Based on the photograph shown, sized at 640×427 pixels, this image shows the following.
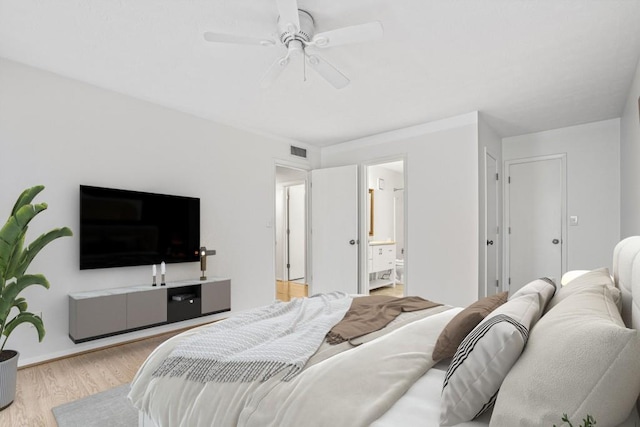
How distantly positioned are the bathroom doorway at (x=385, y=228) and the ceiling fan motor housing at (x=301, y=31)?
4.19 meters

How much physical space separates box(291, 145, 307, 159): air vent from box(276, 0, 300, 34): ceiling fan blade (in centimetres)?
312

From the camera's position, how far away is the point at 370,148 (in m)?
5.15

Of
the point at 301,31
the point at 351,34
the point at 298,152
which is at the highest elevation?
the point at 301,31

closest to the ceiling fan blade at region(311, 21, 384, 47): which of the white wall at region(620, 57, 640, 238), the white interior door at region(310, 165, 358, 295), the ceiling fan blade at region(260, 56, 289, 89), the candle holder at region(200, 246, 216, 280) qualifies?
the ceiling fan blade at region(260, 56, 289, 89)

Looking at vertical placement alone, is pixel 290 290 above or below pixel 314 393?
below

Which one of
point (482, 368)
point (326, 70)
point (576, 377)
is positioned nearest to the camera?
point (576, 377)

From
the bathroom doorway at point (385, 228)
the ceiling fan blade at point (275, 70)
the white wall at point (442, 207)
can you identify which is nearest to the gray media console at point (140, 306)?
the ceiling fan blade at point (275, 70)

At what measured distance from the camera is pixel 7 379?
2.24m

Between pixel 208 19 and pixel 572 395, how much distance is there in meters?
2.61

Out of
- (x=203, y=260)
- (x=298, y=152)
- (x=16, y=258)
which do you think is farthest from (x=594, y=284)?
(x=298, y=152)

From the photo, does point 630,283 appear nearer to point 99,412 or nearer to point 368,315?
point 368,315

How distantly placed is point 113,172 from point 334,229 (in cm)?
303

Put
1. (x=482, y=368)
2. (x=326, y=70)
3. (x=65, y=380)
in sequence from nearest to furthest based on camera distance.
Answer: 1. (x=482, y=368)
2. (x=326, y=70)
3. (x=65, y=380)

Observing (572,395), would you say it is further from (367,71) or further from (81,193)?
(81,193)
